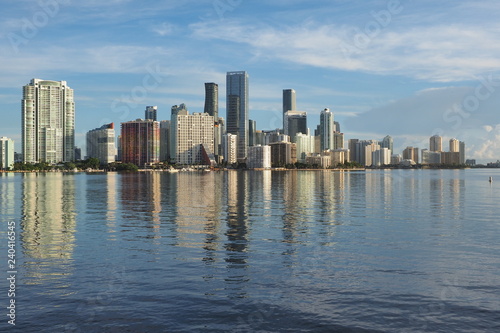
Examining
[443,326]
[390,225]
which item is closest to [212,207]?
[390,225]

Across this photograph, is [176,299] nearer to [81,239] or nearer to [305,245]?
[305,245]

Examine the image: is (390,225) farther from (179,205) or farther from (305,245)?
(179,205)

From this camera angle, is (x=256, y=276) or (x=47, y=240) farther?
(x=47, y=240)

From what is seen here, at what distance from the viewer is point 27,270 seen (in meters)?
30.9

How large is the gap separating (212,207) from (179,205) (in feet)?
22.7

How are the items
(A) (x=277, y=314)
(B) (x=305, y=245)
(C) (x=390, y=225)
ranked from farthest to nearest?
(C) (x=390, y=225), (B) (x=305, y=245), (A) (x=277, y=314)

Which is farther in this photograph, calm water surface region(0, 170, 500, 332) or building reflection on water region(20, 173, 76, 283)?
building reflection on water region(20, 173, 76, 283)

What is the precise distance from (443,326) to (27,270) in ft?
84.4

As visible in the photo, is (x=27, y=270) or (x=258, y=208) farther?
(x=258, y=208)

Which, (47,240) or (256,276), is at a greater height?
(47,240)

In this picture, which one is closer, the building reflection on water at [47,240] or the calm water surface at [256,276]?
the calm water surface at [256,276]

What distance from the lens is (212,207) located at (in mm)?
73375

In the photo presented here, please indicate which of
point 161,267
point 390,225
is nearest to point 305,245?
point 161,267

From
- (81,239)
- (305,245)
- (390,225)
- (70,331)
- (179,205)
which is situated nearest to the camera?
(70,331)
